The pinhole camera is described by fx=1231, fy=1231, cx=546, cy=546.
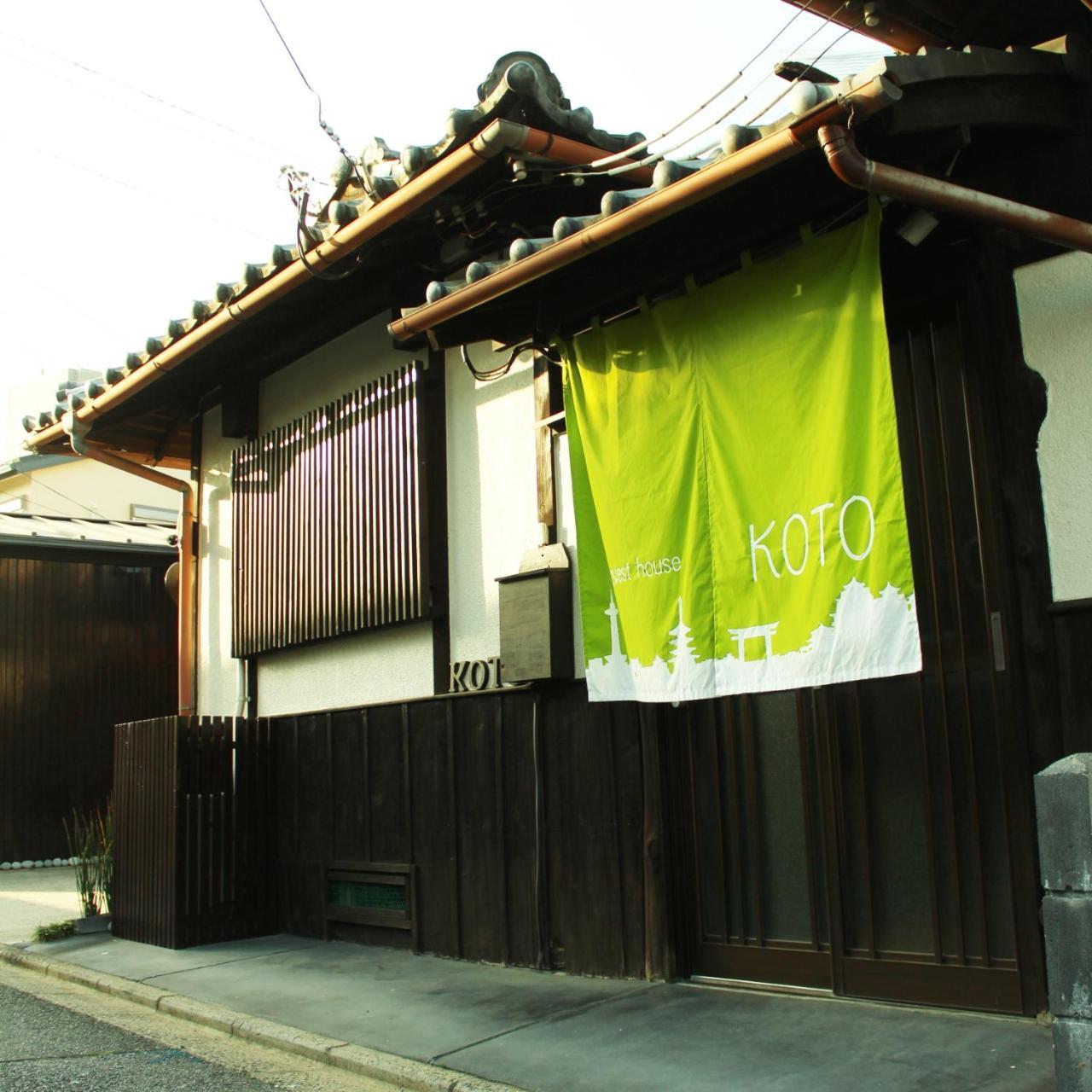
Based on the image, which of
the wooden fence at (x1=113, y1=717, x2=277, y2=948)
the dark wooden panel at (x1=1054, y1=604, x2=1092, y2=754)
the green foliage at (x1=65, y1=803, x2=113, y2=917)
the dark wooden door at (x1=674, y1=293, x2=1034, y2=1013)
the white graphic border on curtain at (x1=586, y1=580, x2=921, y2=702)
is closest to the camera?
the dark wooden panel at (x1=1054, y1=604, x2=1092, y2=754)

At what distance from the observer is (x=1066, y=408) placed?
593cm

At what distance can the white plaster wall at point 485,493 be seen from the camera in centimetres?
902

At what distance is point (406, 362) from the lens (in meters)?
10.2

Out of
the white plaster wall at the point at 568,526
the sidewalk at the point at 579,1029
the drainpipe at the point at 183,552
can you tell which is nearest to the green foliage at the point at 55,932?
the sidewalk at the point at 579,1029

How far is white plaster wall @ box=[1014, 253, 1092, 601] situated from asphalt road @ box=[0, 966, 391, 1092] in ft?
14.0

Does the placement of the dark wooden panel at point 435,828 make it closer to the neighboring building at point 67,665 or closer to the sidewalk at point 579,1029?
the sidewalk at point 579,1029

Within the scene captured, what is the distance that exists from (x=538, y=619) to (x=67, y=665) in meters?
11.9

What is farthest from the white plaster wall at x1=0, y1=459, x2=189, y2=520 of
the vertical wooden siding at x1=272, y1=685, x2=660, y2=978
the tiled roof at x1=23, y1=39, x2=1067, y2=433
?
the vertical wooden siding at x1=272, y1=685, x2=660, y2=978

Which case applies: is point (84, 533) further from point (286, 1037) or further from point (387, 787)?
point (286, 1037)

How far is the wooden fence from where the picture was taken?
10.2 m

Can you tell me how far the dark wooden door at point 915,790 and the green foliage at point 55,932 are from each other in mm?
6251

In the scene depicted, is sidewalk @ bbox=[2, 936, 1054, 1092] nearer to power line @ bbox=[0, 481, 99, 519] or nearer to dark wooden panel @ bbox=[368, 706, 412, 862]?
dark wooden panel @ bbox=[368, 706, 412, 862]

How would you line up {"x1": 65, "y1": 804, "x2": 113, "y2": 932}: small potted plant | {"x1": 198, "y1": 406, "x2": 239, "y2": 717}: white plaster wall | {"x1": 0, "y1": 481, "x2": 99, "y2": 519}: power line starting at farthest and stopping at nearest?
{"x1": 0, "y1": 481, "x2": 99, "y2": 519}: power line, {"x1": 198, "y1": 406, "x2": 239, "y2": 717}: white plaster wall, {"x1": 65, "y1": 804, "x2": 113, "y2": 932}: small potted plant

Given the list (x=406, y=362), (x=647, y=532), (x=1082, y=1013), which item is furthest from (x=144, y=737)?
(x=1082, y=1013)
